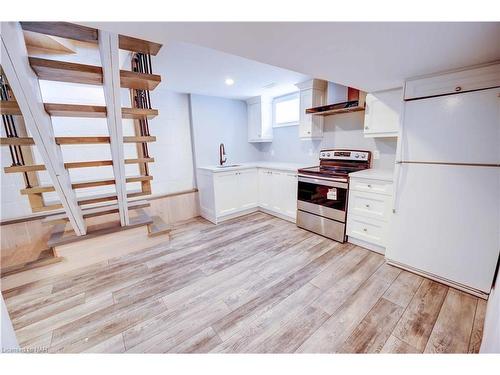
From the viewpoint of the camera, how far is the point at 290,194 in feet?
11.0

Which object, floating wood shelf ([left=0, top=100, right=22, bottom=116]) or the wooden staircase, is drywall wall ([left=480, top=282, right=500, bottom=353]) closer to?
the wooden staircase

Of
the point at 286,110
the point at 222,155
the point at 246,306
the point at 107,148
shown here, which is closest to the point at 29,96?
the point at 107,148

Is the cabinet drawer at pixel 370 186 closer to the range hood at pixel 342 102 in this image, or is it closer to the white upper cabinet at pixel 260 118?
the range hood at pixel 342 102

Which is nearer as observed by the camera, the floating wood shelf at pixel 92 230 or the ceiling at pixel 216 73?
the ceiling at pixel 216 73

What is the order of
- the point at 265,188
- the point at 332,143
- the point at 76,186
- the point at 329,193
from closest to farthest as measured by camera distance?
the point at 76,186, the point at 329,193, the point at 332,143, the point at 265,188

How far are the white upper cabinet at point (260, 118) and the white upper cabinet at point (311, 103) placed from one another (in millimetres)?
911

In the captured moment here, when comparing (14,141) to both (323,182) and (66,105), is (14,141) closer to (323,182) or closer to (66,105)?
(66,105)

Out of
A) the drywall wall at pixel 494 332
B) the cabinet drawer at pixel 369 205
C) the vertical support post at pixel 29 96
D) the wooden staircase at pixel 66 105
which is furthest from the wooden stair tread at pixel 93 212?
the drywall wall at pixel 494 332

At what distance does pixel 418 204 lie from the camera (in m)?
1.99

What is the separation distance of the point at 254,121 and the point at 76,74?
318 cm

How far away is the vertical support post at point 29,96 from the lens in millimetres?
1120

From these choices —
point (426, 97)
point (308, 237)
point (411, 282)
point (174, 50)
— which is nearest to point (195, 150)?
point (174, 50)
